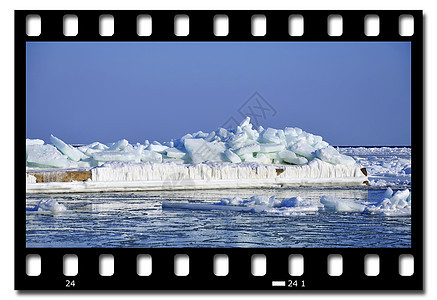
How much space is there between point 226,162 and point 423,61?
509 cm

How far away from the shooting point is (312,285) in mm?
4688

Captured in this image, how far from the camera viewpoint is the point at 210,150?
33.1ft

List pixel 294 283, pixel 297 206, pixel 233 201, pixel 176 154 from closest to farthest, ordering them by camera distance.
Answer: pixel 294 283 < pixel 297 206 < pixel 233 201 < pixel 176 154

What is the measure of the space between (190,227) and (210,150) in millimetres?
3820

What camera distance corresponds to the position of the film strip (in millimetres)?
4707

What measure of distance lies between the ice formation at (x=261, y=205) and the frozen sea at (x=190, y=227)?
0.32 ft

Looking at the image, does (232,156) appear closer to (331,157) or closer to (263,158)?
(263,158)

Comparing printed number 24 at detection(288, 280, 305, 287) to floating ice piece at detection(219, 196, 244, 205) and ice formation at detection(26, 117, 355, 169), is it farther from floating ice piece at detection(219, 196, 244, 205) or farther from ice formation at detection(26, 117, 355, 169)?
ice formation at detection(26, 117, 355, 169)

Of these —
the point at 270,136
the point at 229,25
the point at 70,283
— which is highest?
the point at 229,25

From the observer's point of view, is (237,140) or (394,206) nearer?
(394,206)

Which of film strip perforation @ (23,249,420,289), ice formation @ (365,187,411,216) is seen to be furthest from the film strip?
ice formation @ (365,187,411,216)

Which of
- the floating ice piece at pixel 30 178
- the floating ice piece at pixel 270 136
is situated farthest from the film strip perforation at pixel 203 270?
the floating ice piece at pixel 270 136

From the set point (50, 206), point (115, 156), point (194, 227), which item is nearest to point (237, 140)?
point (115, 156)
